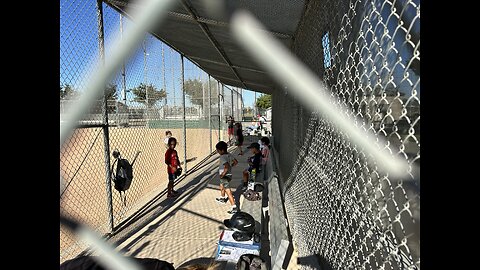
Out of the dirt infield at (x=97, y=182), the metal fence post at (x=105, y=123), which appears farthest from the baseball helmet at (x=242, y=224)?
the metal fence post at (x=105, y=123)

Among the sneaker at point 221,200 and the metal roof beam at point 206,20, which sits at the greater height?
the metal roof beam at point 206,20

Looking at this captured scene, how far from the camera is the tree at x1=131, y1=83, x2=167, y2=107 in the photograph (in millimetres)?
7820

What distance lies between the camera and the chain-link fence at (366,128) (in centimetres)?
110

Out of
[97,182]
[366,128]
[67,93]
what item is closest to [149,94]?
[97,182]

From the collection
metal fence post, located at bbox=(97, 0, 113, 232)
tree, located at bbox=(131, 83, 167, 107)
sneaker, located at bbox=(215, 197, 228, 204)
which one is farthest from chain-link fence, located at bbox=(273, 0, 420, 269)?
tree, located at bbox=(131, 83, 167, 107)

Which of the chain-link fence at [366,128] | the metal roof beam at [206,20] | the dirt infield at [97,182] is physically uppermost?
the metal roof beam at [206,20]

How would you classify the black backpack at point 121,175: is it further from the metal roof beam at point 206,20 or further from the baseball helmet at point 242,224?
the metal roof beam at point 206,20

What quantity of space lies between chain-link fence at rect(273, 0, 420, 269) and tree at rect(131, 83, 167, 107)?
571cm

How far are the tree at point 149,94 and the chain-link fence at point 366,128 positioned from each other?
5.71 m

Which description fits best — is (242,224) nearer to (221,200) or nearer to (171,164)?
(221,200)

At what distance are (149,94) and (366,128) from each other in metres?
8.09
